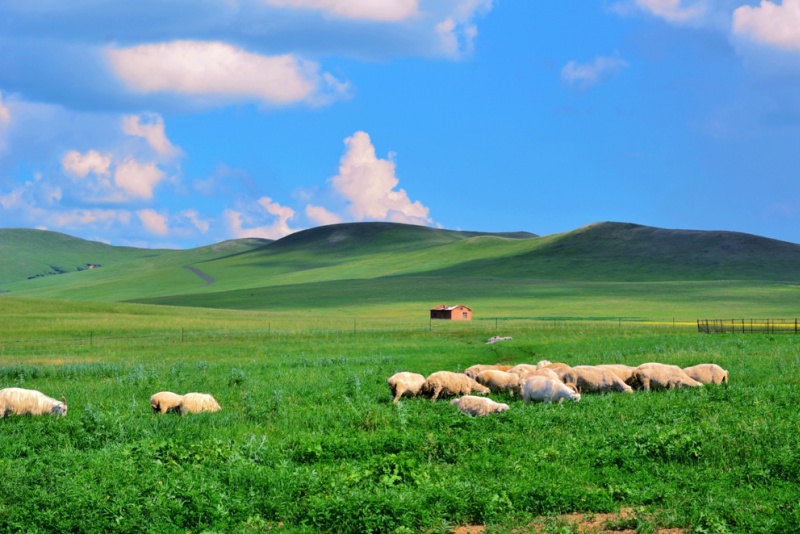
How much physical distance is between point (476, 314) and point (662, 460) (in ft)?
309

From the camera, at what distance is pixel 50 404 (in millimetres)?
18281

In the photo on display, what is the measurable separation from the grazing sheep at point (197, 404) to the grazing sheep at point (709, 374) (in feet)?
45.0

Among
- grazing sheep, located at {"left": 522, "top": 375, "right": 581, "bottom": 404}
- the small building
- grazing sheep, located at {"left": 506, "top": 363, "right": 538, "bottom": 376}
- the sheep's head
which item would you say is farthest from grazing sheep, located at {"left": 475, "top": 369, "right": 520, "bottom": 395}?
the small building

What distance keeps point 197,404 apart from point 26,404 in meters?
3.89

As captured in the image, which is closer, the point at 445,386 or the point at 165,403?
the point at 165,403

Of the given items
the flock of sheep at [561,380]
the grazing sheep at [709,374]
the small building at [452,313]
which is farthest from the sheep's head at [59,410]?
the small building at [452,313]

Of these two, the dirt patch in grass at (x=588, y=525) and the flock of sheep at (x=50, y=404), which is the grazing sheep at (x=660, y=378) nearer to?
the dirt patch in grass at (x=588, y=525)

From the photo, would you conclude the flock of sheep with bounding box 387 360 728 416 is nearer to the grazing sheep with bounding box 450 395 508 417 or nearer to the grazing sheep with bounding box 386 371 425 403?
the grazing sheep with bounding box 386 371 425 403

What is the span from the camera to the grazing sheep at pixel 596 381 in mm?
21844

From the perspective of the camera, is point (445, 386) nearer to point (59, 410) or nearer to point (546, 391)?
point (546, 391)

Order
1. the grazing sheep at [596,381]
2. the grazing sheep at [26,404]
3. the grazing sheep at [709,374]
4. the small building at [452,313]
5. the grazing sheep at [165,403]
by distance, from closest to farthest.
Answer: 1. the grazing sheep at [26,404]
2. the grazing sheep at [165,403]
3. the grazing sheep at [596,381]
4. the grazing sheep at [709,374]
5. the small building at [452,313]

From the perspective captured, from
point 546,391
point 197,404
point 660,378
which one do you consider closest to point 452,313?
point 660,378

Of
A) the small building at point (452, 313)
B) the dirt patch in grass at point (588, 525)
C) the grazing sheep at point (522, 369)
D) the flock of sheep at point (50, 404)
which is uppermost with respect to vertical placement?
the small building at point (452, 313)

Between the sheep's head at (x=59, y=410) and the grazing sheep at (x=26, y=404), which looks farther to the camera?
the sheep's head at (x=59, y=410)
